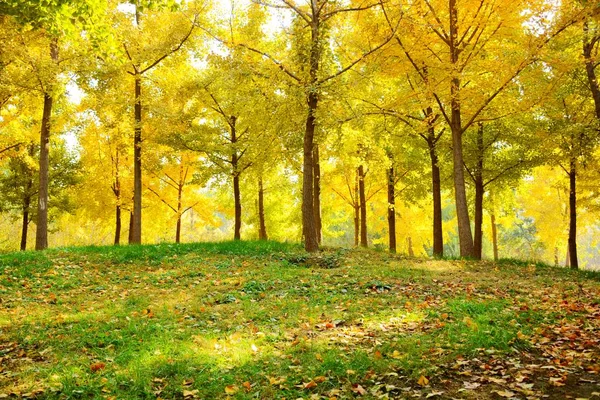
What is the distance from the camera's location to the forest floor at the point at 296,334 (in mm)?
4145

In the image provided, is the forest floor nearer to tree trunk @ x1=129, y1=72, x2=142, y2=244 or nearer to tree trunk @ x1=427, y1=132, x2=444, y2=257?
tree trunk @ x1=427, y1=132, x2=444, y2=257

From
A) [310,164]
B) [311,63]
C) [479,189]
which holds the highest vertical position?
[311,63]

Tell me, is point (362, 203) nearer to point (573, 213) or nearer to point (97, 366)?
point (573, 213)

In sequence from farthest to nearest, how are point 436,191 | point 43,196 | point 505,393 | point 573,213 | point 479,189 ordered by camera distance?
point 479,189 < point 573,213 < point 436,191 < point 43,196 < point 505,393

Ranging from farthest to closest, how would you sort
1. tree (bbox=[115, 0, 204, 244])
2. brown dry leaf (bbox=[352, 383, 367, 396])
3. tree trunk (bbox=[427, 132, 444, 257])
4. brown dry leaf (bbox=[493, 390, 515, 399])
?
tree trunk (bbox=[427, 132, 444, 257]) → tree (bbox=[115, 0, 204, 244]) → brown dry leaf (bbox=[352, 383, 367, 396]) → brown dry leaf (bbox=[493, 390, 515, 399])

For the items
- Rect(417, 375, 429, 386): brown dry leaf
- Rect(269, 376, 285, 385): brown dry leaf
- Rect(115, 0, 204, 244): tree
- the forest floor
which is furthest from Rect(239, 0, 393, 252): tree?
Rect(417, 375, 429, 386): brown dry leaf

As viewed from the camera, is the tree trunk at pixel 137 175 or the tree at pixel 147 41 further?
the tree trunk at pixel 137 175

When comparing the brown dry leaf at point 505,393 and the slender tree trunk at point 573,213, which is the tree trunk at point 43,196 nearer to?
the brown dry leaf at point 505,393

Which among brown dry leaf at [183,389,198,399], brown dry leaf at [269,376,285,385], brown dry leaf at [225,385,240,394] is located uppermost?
brown dry leaf at [269,376,285,385]

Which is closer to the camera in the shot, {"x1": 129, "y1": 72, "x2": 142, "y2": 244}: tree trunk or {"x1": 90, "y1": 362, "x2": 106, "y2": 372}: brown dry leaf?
{"x1": 90, "y1": 362, "x2": 106, "y2": 372}: brown dry leaf

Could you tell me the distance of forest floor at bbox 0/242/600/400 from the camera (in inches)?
163

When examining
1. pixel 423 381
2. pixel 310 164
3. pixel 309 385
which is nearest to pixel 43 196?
pixel 310 164

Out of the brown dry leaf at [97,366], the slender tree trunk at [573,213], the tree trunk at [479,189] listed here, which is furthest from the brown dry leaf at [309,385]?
the slender tree trunk at [573,213]

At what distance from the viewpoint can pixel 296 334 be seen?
5.61 m
